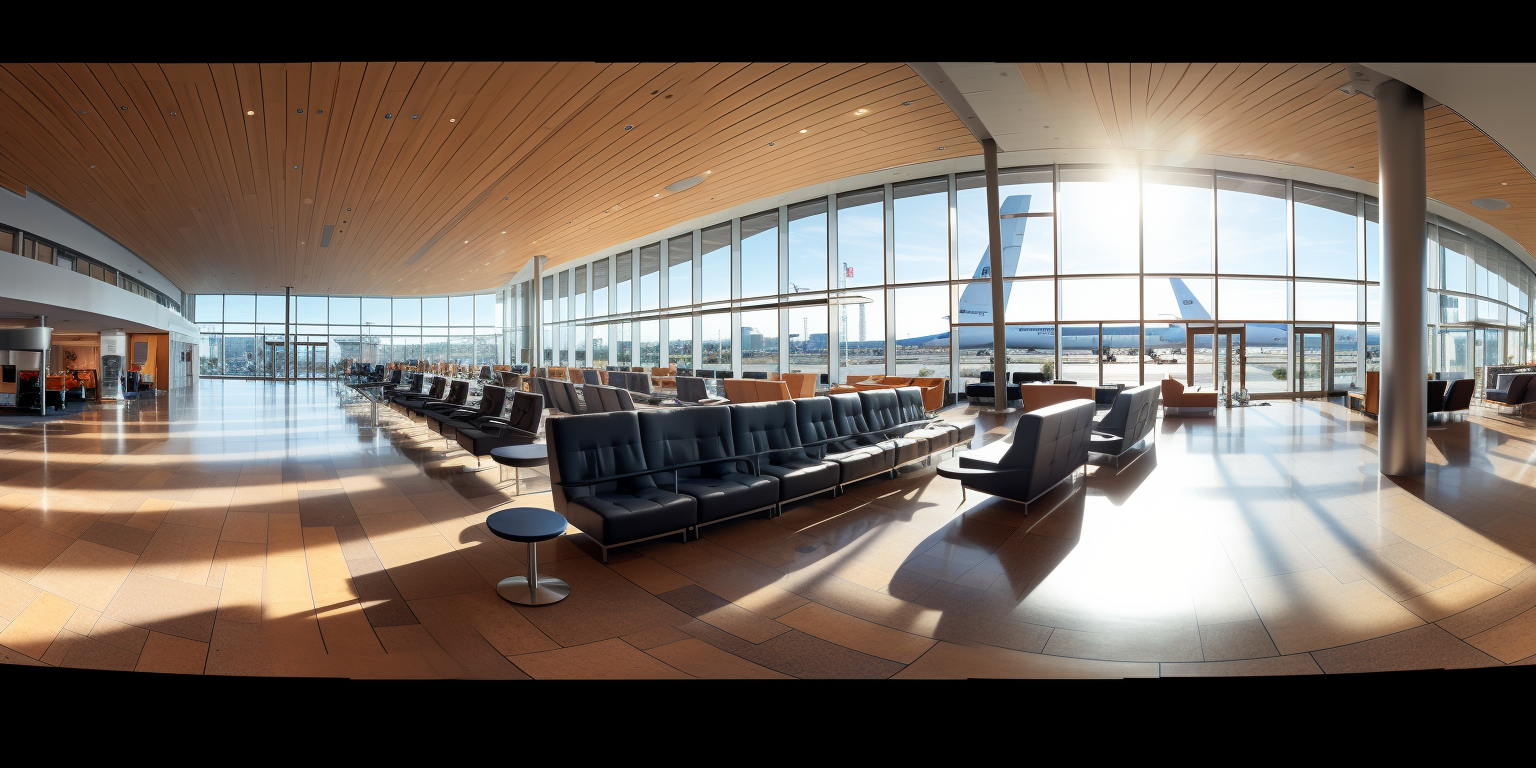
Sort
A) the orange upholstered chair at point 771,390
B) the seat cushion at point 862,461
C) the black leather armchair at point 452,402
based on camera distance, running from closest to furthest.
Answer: the seat cushion at point 862,461
the black leather armchair at point 452,402
the orange upholstered chair at point 771,390

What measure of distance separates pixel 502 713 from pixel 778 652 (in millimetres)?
1149

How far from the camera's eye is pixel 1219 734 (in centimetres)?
153

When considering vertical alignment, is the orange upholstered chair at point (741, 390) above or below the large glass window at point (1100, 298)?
below

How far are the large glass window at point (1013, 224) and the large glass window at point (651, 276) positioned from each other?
9.31 metres

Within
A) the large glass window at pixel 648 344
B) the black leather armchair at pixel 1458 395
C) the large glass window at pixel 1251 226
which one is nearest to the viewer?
the black leather armchair at pixel 1458 395

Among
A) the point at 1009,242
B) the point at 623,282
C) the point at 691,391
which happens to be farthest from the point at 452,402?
the point at 623,282

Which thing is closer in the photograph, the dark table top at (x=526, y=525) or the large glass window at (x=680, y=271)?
the dark table top at (x=526, y=525)

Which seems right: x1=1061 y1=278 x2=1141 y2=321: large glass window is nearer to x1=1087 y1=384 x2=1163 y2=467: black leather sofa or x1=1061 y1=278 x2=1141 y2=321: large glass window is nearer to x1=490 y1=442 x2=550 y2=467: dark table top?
x1=1087 y1=384 x2=1163 y2=467: black leather sofa

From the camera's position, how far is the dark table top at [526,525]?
2.86m

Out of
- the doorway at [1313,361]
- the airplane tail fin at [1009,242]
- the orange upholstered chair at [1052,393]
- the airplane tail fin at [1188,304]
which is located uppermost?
the airplane tail fin at [1009,242]

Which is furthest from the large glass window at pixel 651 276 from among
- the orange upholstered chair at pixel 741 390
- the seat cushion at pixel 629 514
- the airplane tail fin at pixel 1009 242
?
the seat cushion at pixel 629 514

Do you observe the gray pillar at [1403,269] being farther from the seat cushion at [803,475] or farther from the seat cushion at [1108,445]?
the seat cushion at [803,475]

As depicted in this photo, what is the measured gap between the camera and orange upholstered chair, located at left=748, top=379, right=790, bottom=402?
411 inches
